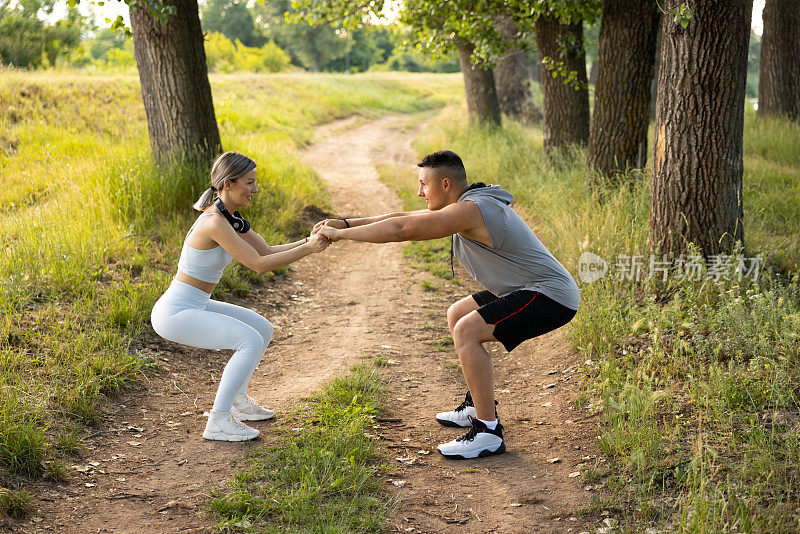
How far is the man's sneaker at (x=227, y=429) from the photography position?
441 centimetres

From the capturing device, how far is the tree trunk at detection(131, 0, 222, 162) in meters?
8.58

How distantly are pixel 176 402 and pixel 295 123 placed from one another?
16377 mm

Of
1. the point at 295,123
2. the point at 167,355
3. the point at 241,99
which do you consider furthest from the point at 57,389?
the point at 241,99

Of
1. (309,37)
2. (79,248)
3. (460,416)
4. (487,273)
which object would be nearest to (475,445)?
(460,416)

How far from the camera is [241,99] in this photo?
21.5 metres

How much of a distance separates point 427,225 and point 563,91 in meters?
7.94

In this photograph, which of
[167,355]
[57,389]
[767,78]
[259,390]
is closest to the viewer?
[57,389]

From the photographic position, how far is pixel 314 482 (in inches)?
147

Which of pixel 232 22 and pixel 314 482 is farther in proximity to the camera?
pixel 232 22

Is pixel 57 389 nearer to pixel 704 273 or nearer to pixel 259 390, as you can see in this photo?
pixel 259 390

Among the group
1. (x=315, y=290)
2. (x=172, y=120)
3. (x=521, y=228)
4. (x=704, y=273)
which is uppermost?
(x=172, y=120)

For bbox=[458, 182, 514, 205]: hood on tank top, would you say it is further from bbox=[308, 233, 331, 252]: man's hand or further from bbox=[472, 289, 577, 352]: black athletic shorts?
bbox=[308, 233, 331, 252]: man's hand

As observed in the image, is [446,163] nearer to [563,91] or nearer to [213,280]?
[213,280]

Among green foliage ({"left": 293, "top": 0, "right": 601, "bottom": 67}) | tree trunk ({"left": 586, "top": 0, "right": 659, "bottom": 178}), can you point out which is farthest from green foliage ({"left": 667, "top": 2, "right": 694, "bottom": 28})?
green foliage ({"left": 293, "top": 0, "right": 601, "bottom": 67})
